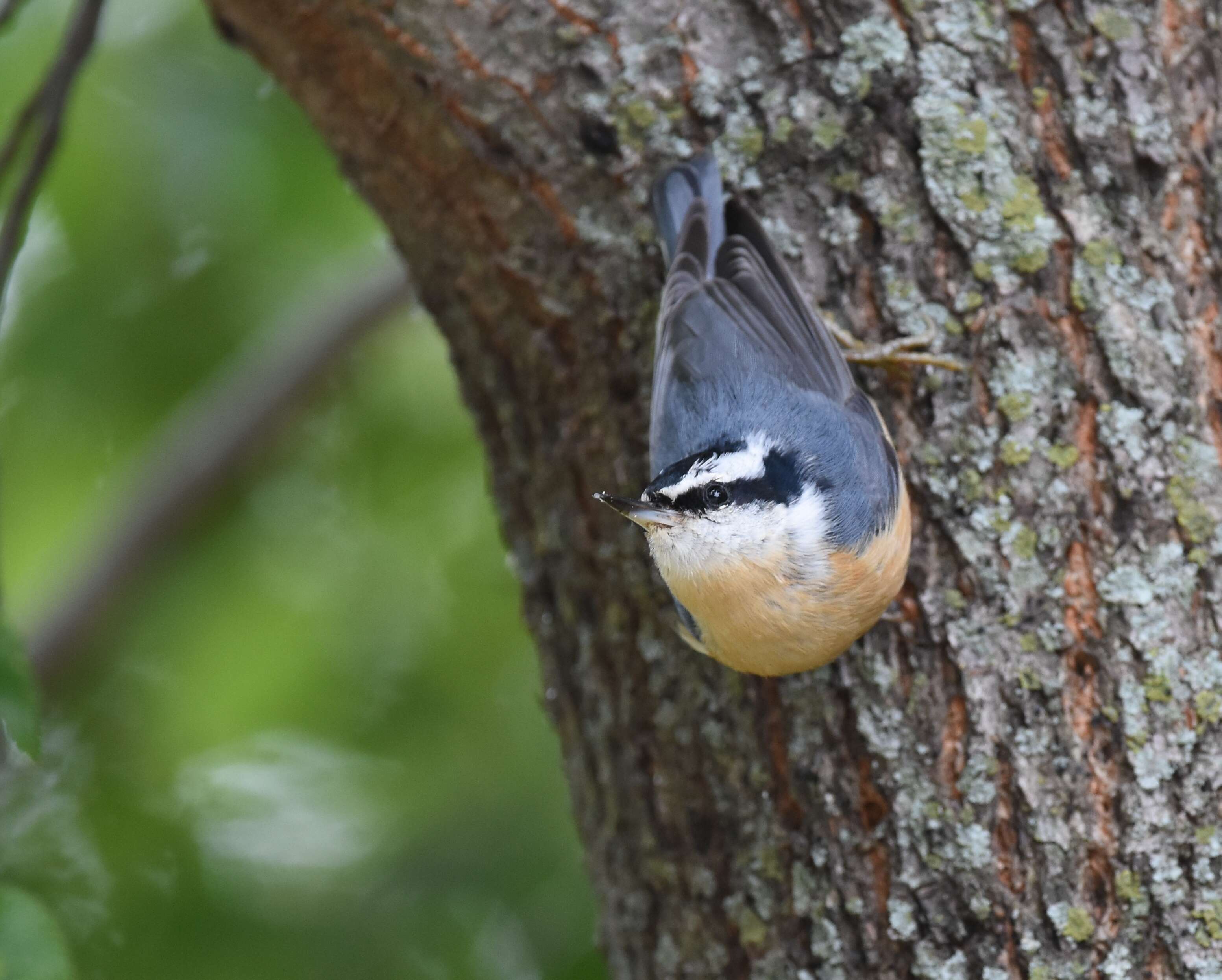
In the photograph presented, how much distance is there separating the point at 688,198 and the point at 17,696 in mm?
1384

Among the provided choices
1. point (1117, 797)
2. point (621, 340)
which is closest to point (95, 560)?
point (621, 340)

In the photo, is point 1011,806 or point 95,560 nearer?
point 1011,806

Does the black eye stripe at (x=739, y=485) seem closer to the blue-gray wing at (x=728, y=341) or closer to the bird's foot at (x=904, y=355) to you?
the blue-gray wing at (x=728, y=341)

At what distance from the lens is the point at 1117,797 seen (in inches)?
81.1

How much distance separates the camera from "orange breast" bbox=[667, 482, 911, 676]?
6.93ft

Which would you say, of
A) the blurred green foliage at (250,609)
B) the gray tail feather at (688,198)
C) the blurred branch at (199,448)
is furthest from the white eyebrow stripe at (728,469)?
the blurred branch at (199,448)

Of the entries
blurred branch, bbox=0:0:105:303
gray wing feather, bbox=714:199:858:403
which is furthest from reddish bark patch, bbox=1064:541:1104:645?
blurred branch, bbox=0:0:105:303

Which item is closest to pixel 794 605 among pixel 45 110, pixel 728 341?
pixel 728 341

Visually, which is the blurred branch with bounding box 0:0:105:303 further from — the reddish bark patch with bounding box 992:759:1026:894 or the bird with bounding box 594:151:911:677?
the reddish bark patch with bounding box 992:759:1026:894

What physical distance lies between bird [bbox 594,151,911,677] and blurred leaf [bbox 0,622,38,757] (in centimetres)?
93

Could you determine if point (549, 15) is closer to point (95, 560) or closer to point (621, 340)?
point (621, 340)

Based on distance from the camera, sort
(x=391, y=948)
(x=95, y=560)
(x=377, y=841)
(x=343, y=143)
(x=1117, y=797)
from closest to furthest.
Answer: (x=1117, y=797) → (x=343, y=143) → (x=391, y=948) → (x=377, y=841) → (x=95, y=560)

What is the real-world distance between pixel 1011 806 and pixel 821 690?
1.21 ft

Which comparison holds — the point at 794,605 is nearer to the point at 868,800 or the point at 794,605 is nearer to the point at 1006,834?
the point at 868,800
